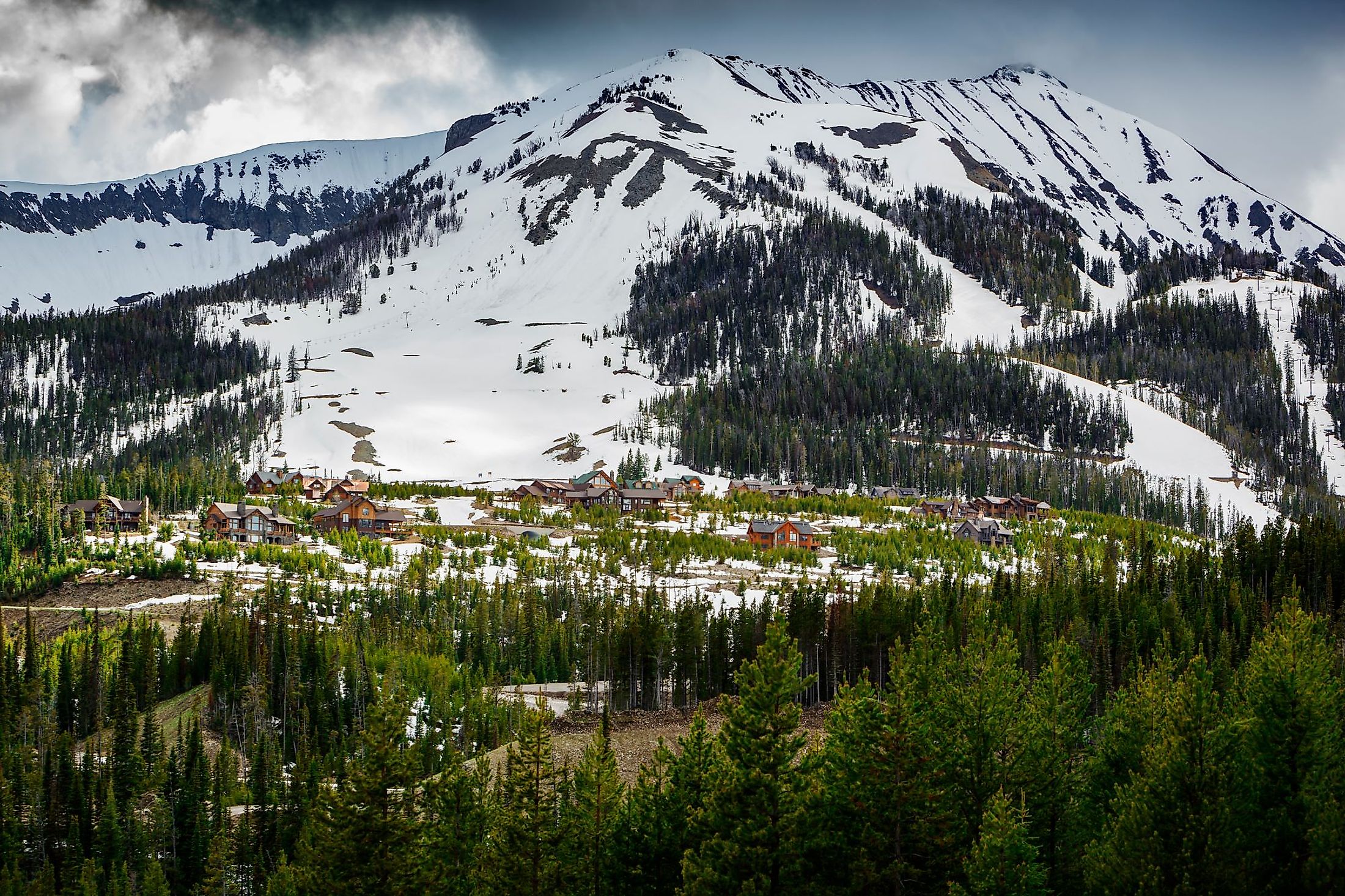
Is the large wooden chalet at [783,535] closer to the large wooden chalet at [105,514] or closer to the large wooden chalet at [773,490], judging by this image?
the large wooden chalet at [773,490]

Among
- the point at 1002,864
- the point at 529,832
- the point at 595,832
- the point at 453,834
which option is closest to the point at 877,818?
the point at 1002,864

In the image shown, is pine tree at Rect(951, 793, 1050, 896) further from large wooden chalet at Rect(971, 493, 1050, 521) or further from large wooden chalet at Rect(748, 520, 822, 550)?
large wooden chalet at Rect(971, 493, 1050, 521)

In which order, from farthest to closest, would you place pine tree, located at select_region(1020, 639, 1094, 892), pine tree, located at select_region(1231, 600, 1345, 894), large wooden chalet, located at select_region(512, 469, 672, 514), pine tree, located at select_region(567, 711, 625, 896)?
large wooden chalet, located at select_region(512, 469, 672, 514), pine tree, located at select_region(1020, 639, 1094, 892), pine tree, located at select_region(567, 711, 625, 896), pine tree, located at select_region(1231, 600, 1345, 894)

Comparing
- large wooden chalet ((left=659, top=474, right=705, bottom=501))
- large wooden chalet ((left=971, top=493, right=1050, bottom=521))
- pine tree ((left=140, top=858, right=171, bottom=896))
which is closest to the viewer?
pine tree ((left=140, top=858, right=171, bottom=896))

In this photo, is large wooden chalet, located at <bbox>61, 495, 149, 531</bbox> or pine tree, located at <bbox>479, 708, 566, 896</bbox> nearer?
pine tree, located at <bbox>479, 708, 566, 896</bbox>

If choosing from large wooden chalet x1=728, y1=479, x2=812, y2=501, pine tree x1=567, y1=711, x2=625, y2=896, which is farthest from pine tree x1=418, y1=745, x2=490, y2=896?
large wooden chalet x1=728, y1=479, x2=812, y2=501

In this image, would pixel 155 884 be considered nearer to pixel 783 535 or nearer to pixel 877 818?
pixel 877 818

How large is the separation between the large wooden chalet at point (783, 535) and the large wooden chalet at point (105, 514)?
3056 inches

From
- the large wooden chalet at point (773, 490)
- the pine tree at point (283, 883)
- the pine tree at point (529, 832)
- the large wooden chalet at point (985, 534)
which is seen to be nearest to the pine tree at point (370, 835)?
the pine tree at point (529, 832)

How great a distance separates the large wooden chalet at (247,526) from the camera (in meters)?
122

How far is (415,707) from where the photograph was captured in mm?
71250

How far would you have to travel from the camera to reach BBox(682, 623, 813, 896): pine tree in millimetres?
27266

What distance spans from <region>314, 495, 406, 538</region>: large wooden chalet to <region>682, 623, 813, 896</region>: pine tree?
355 feet

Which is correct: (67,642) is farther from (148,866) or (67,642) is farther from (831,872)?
(831,872)
